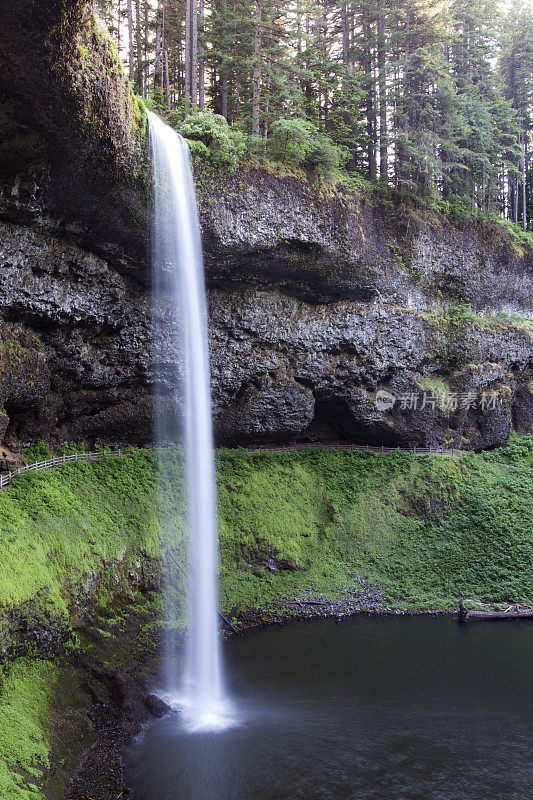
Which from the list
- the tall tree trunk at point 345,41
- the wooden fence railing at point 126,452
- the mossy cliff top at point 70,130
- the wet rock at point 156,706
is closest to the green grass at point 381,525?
the wooden fence railing at point 126,452

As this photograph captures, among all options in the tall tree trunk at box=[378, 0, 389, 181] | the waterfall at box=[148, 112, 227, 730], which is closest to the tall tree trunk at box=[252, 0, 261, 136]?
the waterfall at box=[148, 112, 227, 730]

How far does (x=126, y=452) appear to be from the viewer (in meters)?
24.3

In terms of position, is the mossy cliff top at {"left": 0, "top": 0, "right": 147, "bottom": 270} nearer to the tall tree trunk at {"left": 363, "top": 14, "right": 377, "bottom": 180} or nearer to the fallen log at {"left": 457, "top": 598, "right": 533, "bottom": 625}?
the tall tree trunk at {"left": 363, "top": 14, "right": 377, "bottom": 180}

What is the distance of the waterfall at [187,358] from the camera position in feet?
65.6

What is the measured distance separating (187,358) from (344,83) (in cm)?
1896

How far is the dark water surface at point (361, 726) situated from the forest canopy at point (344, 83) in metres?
19.4

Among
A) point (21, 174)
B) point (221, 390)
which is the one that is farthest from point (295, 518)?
point (21, 174)

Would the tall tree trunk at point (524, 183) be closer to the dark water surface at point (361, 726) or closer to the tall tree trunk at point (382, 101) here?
the tall tree trunk at point (382, 101)

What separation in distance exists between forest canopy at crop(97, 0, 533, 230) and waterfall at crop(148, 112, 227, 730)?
2748 millimetres

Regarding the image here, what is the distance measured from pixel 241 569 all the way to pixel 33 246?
14.9 meters

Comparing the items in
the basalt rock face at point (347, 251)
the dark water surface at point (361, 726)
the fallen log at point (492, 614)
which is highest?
the basalt rock face at point (347, 251)

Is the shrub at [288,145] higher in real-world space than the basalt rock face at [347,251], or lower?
higher

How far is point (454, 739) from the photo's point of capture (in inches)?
540

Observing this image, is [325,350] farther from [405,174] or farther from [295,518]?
[405,174]
